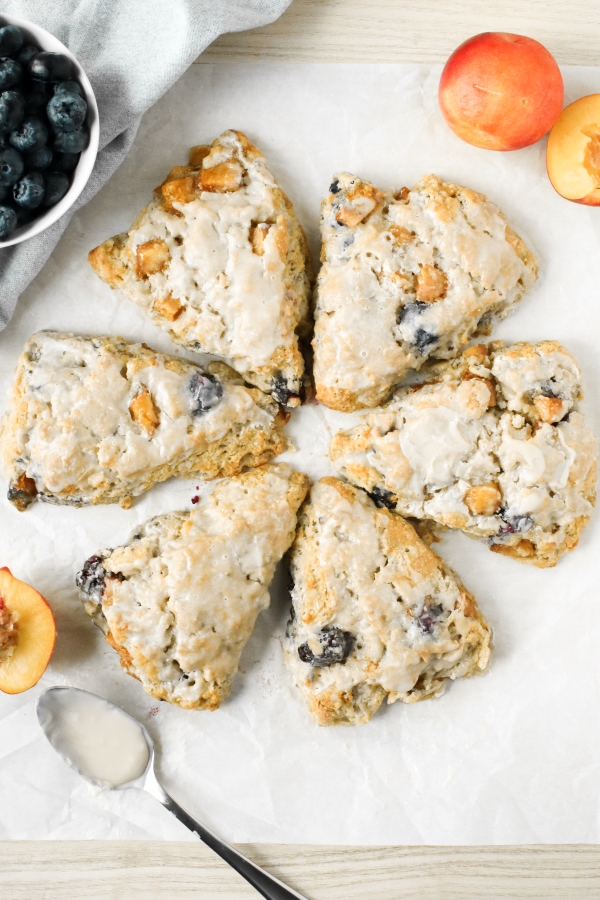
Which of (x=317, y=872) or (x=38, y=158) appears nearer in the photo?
(x=38, y=158)

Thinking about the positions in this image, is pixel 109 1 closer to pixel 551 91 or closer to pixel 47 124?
pixel 47 124

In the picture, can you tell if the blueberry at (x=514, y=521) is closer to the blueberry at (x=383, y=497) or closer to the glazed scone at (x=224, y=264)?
the blueberry at (x=383, y=497)

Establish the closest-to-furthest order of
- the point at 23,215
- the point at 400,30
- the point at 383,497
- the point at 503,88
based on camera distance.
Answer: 1. the point at 23,215
2. the point at 503,88
3. the point at 383,497
4. the point at 400,30

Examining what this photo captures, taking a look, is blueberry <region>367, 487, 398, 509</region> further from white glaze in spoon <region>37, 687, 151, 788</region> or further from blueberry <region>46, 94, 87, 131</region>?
blueberry <region>46, 94, 87, 131</region>

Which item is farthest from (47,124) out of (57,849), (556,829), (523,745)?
(556,829)

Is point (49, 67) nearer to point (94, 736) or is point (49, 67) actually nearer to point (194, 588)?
point (194, 588)

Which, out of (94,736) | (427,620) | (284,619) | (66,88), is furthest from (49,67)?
(94,736)
